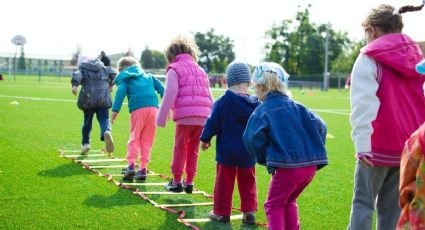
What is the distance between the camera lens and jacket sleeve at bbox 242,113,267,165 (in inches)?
162

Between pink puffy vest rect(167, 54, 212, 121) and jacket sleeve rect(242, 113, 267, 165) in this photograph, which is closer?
jacket sleeve rect(242, 113, 267, 165)

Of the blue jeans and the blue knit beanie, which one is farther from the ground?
the blue knit beanie

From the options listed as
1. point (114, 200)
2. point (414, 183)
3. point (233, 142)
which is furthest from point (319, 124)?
point (114, 200)

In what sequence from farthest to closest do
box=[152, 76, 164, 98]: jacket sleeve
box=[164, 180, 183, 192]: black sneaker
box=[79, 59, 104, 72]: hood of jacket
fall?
box=[79, 59, 104, 72]: hood of jacket → box=[152, 76, 164, 98]: jacket sleeve → box=[164, 180, 183, 192]: black sneaker

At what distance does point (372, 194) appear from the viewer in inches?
153

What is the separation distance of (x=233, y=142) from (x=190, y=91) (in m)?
1.32

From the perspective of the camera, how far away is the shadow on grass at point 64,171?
276 inches

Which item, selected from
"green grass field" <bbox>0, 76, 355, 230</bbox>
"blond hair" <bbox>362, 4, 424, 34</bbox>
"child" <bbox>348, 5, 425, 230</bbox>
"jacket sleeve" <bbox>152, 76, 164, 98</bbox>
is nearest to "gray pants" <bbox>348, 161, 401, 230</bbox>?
"child" <bbox>348, 5, 425, 230</bbox>

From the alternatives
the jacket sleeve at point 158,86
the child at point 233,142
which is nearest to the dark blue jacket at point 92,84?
the jacket sleeve at point 158,86

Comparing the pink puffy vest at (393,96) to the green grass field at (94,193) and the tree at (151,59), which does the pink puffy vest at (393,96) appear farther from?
the tree at (151,59)

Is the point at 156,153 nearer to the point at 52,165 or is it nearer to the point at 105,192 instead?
the point at 52,165

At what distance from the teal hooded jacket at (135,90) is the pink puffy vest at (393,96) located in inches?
153

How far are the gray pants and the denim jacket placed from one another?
40 centimetres

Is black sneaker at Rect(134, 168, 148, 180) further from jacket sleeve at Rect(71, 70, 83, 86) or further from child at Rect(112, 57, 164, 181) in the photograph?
jacket sleeve at Rect(71, 70, 83, 86)
